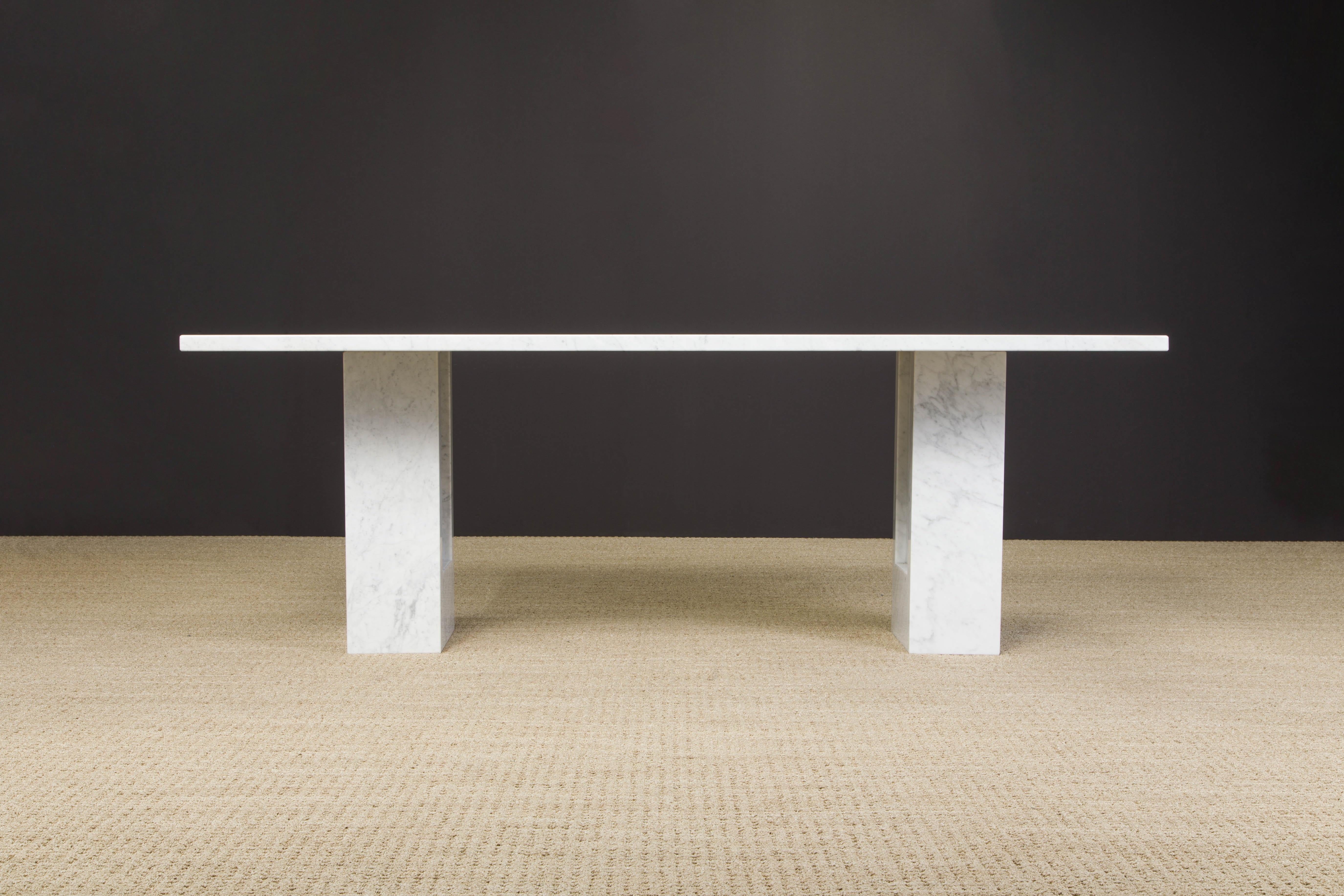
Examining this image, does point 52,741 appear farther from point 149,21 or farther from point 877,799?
point 149,21

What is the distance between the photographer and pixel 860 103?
3766 millimetres

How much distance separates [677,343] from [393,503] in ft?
2.41

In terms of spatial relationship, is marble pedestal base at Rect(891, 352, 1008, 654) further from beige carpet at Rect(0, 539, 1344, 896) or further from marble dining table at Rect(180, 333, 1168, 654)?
beige carpet at Rect(0, 539, 1344, 896)

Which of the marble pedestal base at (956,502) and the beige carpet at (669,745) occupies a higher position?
the marble pedestal base at (956,502)

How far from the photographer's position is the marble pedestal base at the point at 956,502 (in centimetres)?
224

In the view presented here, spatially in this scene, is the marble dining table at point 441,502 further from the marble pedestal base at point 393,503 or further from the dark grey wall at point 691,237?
the dark grey wall at point 691,237

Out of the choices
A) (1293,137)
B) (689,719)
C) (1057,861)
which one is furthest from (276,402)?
(1293,137)

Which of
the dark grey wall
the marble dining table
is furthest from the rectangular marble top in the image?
the dark grey wall

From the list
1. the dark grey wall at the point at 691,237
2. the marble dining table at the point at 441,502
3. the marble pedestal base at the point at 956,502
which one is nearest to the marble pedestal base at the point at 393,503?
the marble dining table at the point at 441,502

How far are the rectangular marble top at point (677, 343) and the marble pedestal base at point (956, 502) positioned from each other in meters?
0.12

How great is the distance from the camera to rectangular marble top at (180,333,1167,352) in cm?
204

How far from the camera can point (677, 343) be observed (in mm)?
2055

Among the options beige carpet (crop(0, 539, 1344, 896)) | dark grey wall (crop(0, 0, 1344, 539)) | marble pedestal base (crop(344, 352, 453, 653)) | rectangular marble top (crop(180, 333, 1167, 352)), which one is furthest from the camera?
dark grey wall (crop(0, 0, 1344, 539))

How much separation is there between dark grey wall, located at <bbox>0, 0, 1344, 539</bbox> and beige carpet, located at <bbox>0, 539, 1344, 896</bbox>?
1.00 metres
